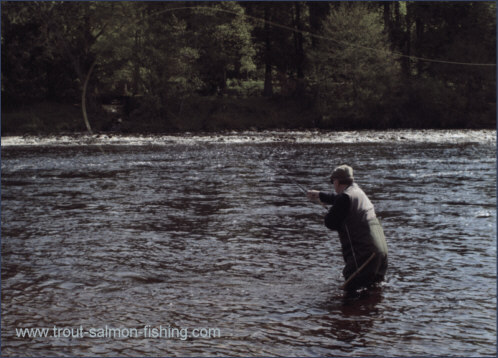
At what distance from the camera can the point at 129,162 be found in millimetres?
24641

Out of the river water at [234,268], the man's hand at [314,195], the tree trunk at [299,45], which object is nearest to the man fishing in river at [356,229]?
the man's hand at [314,195]

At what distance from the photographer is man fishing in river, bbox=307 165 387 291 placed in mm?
6980

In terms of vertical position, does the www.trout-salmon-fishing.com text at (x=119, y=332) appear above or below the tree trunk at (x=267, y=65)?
below

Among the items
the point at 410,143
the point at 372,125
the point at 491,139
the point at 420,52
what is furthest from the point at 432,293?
the point at 420,52

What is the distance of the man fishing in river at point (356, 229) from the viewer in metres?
6.98

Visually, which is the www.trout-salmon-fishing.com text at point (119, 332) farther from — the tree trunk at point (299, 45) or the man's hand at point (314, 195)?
the tree trunk at point (299, 45)

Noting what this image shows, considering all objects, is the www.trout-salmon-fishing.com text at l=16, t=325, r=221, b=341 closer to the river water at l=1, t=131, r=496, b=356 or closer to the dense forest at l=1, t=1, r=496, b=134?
the river water at l=1, t=131, r=496, b=356

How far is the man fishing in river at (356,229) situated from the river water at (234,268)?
13.5 inches

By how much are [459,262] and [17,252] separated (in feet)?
21.7

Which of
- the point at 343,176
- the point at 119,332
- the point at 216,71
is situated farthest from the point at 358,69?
the point at 119,332

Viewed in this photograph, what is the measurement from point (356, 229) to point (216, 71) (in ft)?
153

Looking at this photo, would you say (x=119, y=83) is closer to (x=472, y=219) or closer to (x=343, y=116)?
(x=343, y=116)

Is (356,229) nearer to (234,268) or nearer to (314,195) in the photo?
(314,195)

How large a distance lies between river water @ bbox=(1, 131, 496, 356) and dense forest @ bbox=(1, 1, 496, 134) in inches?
1076
